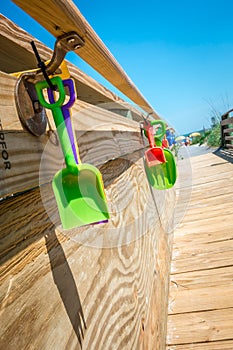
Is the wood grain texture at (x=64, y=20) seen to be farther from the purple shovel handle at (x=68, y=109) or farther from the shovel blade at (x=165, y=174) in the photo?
the shovel blade at (x=165, y=174)

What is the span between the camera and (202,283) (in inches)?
64.8

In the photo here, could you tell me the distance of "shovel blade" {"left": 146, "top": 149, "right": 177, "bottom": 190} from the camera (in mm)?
1535

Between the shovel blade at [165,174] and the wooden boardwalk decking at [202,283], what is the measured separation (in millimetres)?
643

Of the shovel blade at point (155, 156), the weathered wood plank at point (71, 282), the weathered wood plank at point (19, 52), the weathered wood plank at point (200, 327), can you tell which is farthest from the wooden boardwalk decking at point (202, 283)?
the weathered wood plank at point (19, 52)

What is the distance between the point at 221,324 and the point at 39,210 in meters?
1.25


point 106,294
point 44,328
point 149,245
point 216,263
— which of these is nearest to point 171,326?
point 149,245

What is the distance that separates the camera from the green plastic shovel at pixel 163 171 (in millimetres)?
1535

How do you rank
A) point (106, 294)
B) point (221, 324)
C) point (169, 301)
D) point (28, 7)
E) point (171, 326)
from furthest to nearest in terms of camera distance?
1. point (169, 301)
2. point (171, 326)
3. point (221, 324)
4. point (106, 294)
5. point (28, 7)

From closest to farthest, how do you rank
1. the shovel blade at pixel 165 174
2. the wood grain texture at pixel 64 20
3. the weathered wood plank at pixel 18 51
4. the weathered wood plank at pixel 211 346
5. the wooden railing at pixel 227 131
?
the wood grain texture at pixel 64 20 < the weathered wood plank at pixel 18 51 < the weathered wood plank at pixel 211 346 < the shovel blade at pixel 165 174 < the wooden railing at pixel 227 131

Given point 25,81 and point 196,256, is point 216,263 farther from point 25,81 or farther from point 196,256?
point 25,81

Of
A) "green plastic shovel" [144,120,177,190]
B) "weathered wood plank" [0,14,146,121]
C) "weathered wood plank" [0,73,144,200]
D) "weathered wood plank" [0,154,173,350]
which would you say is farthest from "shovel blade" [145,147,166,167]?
A: "weathered wood plank" [0,14,146,121]

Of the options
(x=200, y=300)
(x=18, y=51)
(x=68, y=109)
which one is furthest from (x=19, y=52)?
(x=200, y=300)

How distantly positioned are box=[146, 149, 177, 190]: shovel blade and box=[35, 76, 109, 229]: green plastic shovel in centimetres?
113

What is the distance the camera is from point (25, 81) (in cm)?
48
